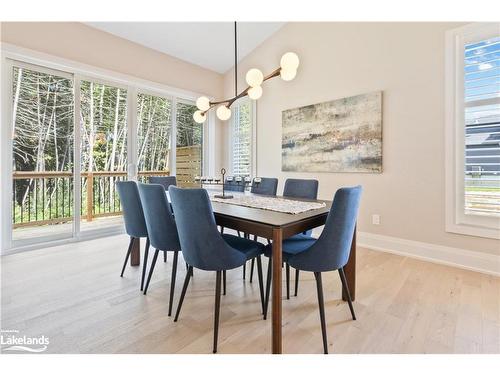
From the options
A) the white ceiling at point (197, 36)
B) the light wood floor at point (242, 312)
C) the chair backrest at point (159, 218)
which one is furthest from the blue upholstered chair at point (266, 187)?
the white ceiling at point (197, 36)

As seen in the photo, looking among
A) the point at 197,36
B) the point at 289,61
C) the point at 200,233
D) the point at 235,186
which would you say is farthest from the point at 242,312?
the point at 197,36

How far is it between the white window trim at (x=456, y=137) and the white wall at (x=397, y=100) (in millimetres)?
58

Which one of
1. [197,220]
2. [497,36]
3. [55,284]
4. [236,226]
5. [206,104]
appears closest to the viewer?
[197,220]

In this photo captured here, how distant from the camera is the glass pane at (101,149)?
362 cm

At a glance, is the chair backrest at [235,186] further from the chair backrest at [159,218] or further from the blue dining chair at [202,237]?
the blue dining chair at [202,237]

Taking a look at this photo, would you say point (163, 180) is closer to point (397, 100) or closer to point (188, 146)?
point (188, 146)

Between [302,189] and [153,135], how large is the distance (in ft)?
9.29

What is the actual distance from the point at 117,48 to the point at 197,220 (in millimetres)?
3526

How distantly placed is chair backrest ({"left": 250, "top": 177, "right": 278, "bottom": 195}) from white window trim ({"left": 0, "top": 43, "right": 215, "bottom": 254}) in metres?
2.19

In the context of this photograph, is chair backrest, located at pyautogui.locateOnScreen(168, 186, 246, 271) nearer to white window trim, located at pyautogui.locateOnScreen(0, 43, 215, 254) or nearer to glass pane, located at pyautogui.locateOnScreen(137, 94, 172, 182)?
white window trim, located at pyautogui.locateOnScreen(0, 43, 215, 254)

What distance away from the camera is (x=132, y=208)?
230 centimetres

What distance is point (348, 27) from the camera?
338cm
